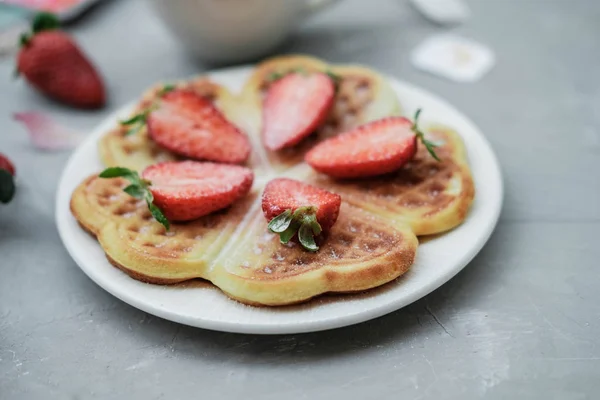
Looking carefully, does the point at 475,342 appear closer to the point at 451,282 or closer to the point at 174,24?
the point at 451,282

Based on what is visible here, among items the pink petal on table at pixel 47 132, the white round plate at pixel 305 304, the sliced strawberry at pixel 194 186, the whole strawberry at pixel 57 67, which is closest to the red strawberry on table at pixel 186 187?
the sliced strawberry at pixel 194 186

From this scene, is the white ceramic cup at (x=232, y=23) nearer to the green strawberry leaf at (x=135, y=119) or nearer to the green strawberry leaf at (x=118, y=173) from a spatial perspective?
the green strawberry leaf at (x=135, y=119)

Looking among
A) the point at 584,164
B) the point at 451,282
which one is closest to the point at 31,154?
the point at 451,282

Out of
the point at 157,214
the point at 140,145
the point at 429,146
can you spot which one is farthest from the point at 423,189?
the point at 140,145

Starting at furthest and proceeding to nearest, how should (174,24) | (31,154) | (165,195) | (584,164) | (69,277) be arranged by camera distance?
(174,24) → (31,154) → (584,164) → (69,277) → (165,195)

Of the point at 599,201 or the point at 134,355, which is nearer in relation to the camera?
the point at 134,355

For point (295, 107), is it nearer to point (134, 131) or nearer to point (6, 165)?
point (134, 131)

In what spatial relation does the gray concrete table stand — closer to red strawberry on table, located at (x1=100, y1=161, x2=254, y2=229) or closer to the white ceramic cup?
red strawberry on table, located at (x1=100, y1=161, x2=254, y2=229)
